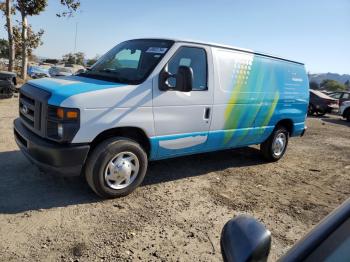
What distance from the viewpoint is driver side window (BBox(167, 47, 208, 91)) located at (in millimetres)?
5070

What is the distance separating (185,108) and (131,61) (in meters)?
1.05

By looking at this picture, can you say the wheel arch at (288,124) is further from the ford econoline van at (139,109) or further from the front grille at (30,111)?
the front grille at (30,111)

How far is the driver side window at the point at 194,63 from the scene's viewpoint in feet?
16.6

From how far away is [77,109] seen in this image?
418cm

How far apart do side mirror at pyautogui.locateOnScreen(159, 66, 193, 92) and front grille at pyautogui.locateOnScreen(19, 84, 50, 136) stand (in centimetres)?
150

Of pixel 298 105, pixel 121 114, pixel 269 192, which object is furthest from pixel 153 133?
pixel 298 105

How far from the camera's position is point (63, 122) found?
13.6 ft

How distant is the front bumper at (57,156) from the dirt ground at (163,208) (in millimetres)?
492

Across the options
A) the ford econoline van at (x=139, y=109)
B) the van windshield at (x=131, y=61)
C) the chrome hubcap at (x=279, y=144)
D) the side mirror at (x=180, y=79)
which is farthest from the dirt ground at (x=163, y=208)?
the van windshield at (x=131, y=61)

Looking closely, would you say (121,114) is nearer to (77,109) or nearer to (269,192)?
(77,109)

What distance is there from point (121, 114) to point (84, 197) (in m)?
1.22

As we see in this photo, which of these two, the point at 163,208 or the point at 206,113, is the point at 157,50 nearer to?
the point at 206,113

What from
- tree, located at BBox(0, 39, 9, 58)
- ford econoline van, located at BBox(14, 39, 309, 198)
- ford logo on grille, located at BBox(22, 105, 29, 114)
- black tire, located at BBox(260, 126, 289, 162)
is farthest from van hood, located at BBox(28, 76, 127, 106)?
tree, located at BBox(0, 39, 9, 58)

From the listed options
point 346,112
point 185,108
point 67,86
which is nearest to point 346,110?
point 346,112
